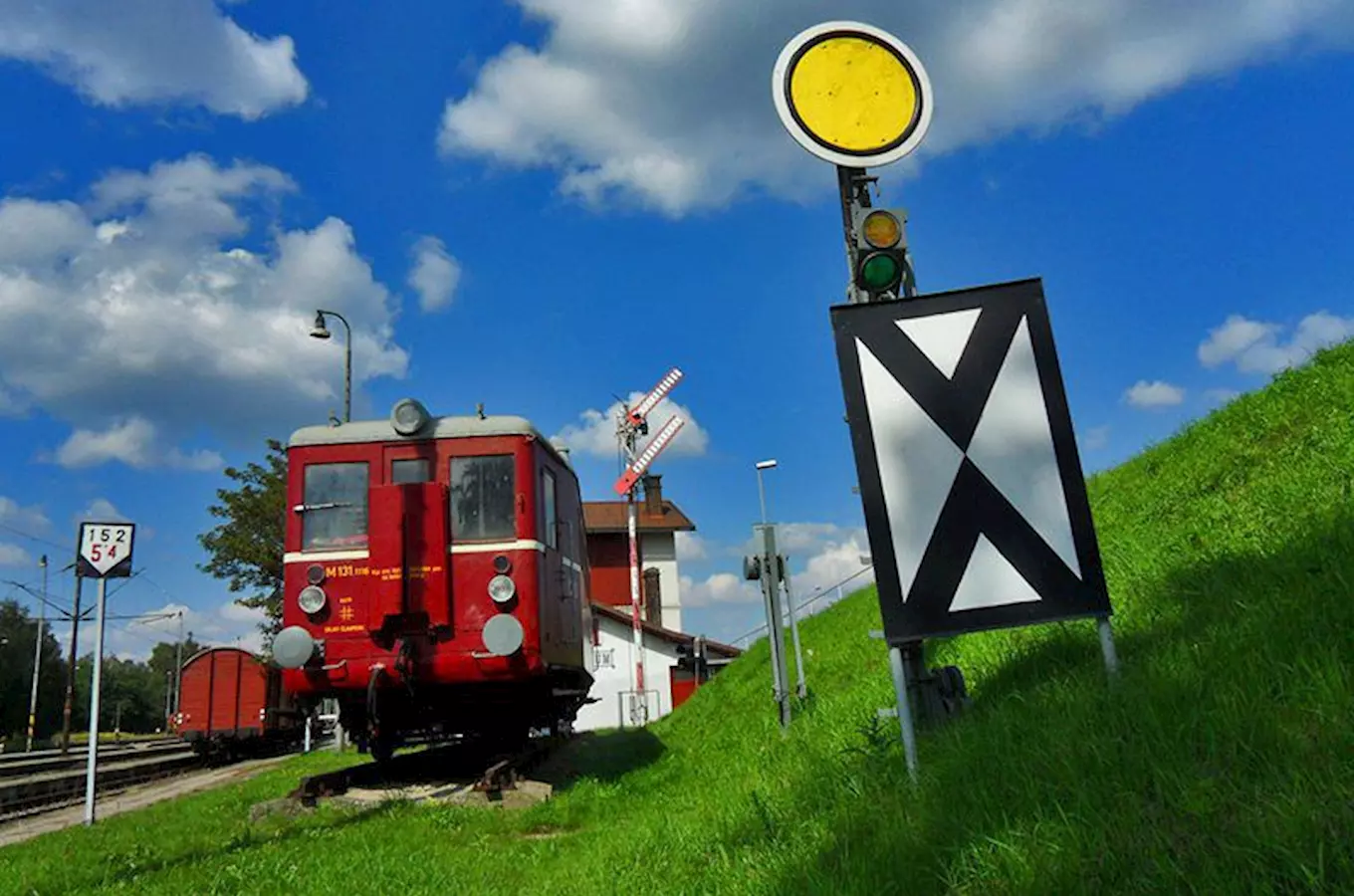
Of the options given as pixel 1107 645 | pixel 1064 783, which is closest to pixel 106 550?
pixel 1107 645

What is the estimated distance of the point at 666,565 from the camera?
170 ft

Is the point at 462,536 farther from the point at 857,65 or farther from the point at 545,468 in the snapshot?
the point at 857,65

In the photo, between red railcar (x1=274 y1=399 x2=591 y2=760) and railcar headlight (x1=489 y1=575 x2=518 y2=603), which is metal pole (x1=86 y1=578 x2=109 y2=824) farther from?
railcar headlight (x1=489 y1=575 x2=518 y2=603)

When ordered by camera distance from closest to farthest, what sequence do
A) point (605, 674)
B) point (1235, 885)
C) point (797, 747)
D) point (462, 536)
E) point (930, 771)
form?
1. point (1235, 885)
2. point (930, 771)
3. point (797, 747)
4. point (462, 536)
5. point (605, 674)

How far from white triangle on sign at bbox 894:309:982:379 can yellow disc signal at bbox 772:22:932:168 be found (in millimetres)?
1126

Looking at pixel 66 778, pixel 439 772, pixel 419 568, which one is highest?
pixel 419 568

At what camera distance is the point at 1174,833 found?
2479 millimetres

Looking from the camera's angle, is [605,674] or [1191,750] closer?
[1191,750]

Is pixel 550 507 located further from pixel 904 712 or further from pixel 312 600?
pixel 904 712

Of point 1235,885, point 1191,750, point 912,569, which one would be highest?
point 912,569

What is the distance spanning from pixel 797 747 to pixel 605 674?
102 ft

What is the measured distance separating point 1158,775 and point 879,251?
260 centimetres

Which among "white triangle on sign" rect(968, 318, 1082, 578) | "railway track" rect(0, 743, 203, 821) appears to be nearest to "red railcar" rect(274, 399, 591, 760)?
"white triangle on sign" rect(968, 318, 1082, 578)

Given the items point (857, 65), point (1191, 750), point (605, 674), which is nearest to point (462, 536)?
point (857, 65)
